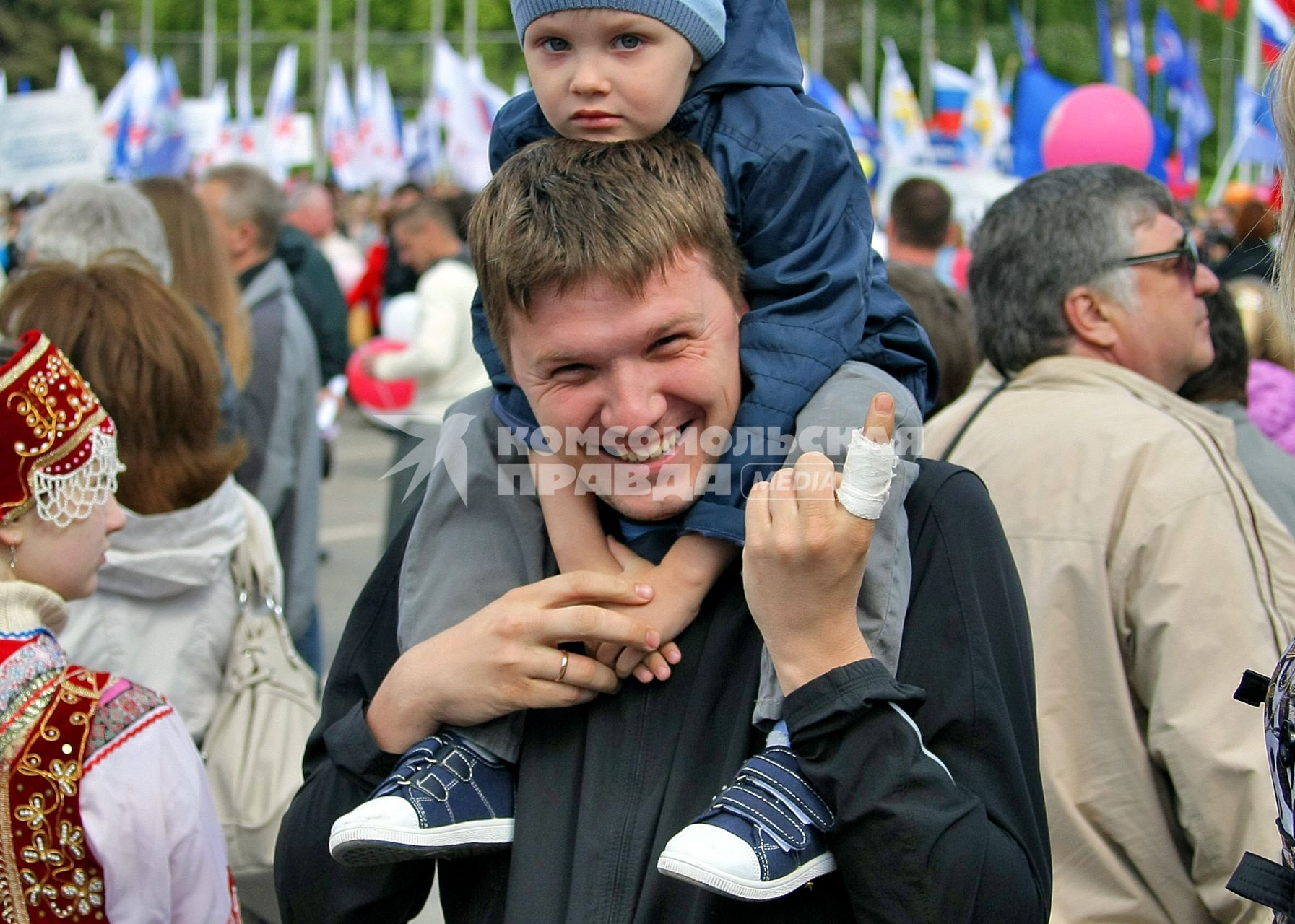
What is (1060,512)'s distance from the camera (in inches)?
112

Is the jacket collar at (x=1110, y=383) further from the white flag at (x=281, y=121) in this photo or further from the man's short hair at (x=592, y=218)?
the white flag at (x=281, y=121)

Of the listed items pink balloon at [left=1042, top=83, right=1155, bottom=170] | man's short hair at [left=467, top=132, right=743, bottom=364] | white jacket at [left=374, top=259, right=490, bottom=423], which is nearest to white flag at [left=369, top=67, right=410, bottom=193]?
white jacket at [left=374, top=259, right=490, bottom=423]

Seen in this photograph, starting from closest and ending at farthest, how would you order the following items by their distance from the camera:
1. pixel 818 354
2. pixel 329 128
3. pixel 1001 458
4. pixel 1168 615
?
pixel 818 354 → pixel 1168 615 → pixel 1001 458 → pixel 329 128

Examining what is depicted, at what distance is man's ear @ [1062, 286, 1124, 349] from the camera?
3250 millimetres

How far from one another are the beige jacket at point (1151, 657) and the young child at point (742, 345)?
0.84 metres

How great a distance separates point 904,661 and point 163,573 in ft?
7.37

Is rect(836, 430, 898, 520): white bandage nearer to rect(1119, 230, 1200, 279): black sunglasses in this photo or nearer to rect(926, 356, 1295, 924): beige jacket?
rect(926, 356, 1295, 924): beige jacket

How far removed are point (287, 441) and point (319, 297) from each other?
3076 mm

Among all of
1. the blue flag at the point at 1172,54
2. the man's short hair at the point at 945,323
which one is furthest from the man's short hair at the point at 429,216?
the blue flag at the point at 1172,54

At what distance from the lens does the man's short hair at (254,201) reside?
6285mm

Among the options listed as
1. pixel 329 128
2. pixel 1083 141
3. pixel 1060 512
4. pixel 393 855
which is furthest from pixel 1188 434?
pixel 329 128

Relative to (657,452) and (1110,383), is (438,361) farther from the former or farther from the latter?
(657,452)

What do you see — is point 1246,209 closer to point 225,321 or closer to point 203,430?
point 225,321

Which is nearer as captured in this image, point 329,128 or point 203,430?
point 203,430
